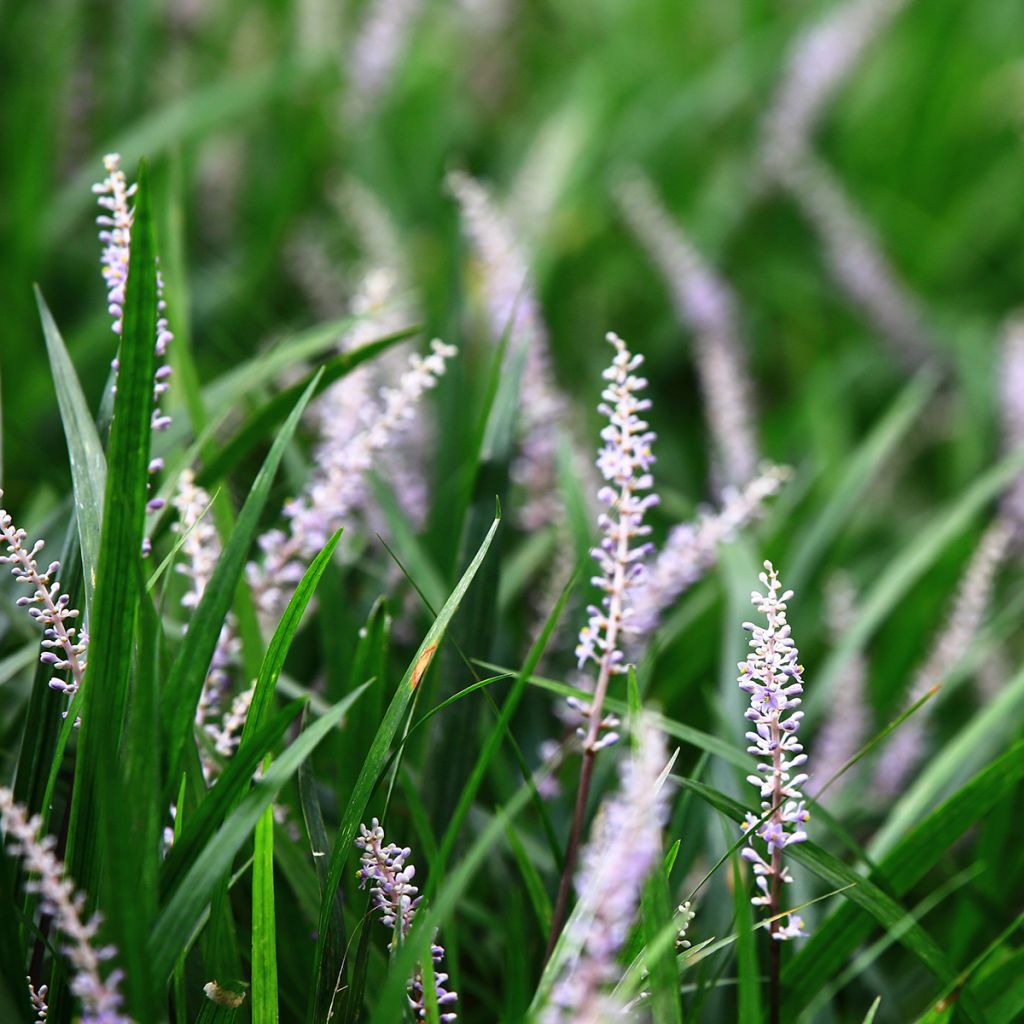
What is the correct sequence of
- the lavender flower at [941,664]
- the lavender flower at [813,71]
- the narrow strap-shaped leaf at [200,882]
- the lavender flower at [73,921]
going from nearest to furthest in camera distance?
the lavender flower at [73,921]
the narrow strap-shaped leaf at [200,882]
the lavender flower at [941,664]
the lavender flower at [813,71]

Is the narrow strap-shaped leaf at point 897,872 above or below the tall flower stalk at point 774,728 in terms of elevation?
below

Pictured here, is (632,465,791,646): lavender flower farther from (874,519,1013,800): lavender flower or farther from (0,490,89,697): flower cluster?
(0,490,89,697): flower cluster

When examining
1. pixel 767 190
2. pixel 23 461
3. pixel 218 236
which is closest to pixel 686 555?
pixel 23 461

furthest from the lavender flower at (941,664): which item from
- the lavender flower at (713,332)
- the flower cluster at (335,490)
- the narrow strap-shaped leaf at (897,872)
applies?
the flower cluster at (335,490)

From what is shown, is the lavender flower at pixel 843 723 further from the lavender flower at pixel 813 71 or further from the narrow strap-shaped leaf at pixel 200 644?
the lavender flower at pixel 813 71

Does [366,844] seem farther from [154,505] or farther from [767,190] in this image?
[767,190]

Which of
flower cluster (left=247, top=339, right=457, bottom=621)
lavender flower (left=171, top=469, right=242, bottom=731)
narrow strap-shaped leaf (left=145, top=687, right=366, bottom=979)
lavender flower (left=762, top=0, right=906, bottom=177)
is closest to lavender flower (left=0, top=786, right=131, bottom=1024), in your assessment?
narrow strap-shaped leaf (left=145, top=687, right=366, bottom=979)
